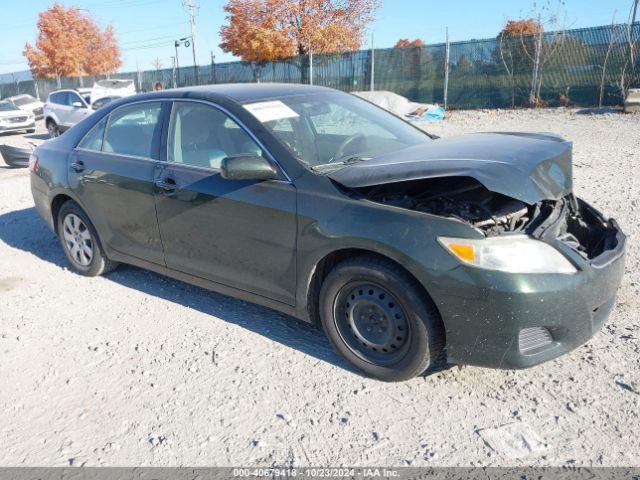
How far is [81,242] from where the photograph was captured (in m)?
5.14

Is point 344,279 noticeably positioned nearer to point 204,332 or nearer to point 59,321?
point 204,332

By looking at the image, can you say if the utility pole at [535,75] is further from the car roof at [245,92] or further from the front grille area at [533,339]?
the front grille area at [533,339]

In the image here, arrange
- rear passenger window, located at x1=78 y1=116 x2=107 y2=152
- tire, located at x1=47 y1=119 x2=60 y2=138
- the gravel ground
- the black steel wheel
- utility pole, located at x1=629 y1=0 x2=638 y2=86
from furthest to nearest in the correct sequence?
tire, located at x1=47 y1=119 x2=60 y2=138, utility pole, located at x1=629 y1=0 x2=638 y2=86, rear passenger window, located at x1=78 y1=116 x2=107 y2=152, the black steel wheel, the gravel ground

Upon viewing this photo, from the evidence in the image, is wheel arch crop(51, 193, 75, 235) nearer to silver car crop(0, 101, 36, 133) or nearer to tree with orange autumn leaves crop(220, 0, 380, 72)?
silver car crop(0, 101, 36, 133)

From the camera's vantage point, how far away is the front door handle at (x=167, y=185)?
4051mm

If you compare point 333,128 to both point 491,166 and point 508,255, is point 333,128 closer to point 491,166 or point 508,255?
point 491,166

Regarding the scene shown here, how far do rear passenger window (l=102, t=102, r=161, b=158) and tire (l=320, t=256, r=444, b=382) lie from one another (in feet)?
6.30

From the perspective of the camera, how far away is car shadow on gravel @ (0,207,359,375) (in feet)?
12.4

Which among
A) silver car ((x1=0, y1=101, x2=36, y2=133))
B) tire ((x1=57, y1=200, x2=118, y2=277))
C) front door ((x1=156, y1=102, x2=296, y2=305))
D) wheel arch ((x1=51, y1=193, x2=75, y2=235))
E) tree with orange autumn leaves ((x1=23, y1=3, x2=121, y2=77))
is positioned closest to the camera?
front door ((x1=156, y1=102, x2=296, y2=305))

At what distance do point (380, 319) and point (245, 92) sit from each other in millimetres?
1974

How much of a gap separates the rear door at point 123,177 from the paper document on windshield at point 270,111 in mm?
832

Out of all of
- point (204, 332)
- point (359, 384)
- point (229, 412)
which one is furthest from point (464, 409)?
point (204, 332)

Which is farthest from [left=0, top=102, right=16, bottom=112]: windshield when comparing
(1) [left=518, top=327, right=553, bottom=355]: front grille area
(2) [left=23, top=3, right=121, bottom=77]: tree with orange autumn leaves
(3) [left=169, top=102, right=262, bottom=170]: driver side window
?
(2) [left=23, top=3, right=121, bottom=77]: tree with orange autumn leaves

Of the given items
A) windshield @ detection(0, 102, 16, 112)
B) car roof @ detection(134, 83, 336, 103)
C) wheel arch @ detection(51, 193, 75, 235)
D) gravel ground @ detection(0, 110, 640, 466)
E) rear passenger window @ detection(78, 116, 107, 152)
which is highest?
car roof @ detection(134, 83, 336, 103)
